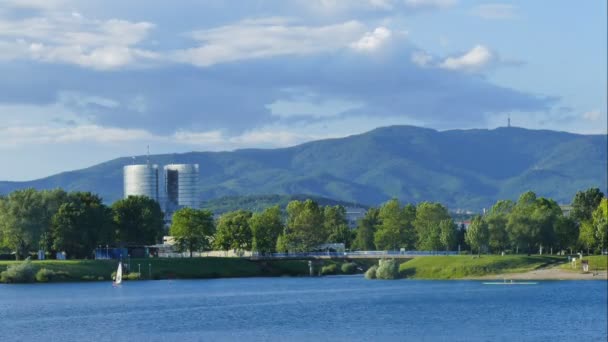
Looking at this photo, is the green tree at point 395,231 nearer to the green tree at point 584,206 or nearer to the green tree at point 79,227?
the green tree at point 584,206

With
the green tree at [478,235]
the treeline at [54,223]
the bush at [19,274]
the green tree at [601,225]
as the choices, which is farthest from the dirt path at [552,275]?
the bush at [19,274]

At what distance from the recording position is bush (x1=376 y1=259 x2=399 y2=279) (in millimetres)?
Answer: 162000

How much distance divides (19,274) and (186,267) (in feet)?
102

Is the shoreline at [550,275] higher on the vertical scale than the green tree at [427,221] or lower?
lower

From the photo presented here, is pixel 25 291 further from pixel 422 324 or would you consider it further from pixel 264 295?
pixel 422 324

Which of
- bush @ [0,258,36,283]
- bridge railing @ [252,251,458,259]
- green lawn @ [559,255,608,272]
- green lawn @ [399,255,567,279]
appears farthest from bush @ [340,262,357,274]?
bush @ [0,258,36,283]

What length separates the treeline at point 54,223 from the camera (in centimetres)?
16388

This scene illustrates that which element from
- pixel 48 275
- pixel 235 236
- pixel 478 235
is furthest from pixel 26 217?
pixel 478 235

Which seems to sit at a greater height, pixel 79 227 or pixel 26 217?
pixel 26 217

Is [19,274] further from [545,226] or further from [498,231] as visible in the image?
[545,226]

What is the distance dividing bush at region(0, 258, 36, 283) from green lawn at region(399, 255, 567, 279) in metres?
53.7

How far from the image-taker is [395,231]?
196875mm

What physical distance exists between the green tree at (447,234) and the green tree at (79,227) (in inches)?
2139

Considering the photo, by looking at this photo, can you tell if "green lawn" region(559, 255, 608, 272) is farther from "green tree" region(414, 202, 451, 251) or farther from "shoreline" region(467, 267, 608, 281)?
"green tree" region(414, 202, 451, 251)
